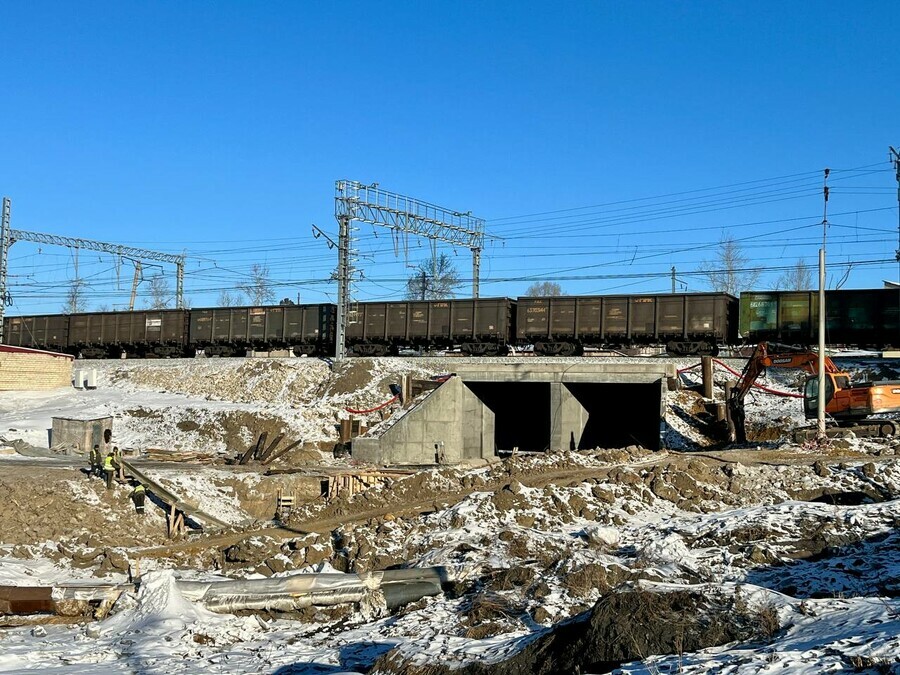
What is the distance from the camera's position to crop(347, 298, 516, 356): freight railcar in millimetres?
39156

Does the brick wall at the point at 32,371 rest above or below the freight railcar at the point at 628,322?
below

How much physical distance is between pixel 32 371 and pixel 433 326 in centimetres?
1867

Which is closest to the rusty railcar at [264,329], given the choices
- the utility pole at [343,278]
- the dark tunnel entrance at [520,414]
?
the utility pole at [343,278]

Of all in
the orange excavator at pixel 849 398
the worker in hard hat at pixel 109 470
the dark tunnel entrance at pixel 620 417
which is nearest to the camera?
the worker in hard hat at pixel 109 470

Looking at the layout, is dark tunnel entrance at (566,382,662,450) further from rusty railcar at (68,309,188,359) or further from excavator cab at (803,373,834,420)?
rusty railcar at (68,309,188,359)

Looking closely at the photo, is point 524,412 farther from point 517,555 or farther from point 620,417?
point 517,555

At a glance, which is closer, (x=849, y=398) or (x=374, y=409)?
(x=849, y=398)

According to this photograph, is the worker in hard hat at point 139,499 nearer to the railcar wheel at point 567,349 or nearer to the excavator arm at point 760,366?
the excavator arm at point 760,366

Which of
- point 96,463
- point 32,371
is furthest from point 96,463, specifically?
point 32,371

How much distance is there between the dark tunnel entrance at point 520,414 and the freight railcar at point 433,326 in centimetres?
419

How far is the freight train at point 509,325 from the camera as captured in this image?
113 feet

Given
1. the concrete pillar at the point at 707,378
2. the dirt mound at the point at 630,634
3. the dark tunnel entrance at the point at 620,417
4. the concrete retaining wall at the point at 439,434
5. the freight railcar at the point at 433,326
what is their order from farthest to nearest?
the freight railcar at the point at 433,326
the dark tunnel entrance at the point at 620,417
the concrete pillar at the point at 707,378
the concrete retaining wall at the point at 439,434
the dirt mound at the point at 630,634

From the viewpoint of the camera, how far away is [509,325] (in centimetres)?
3928

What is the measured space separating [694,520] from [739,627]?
760cm
